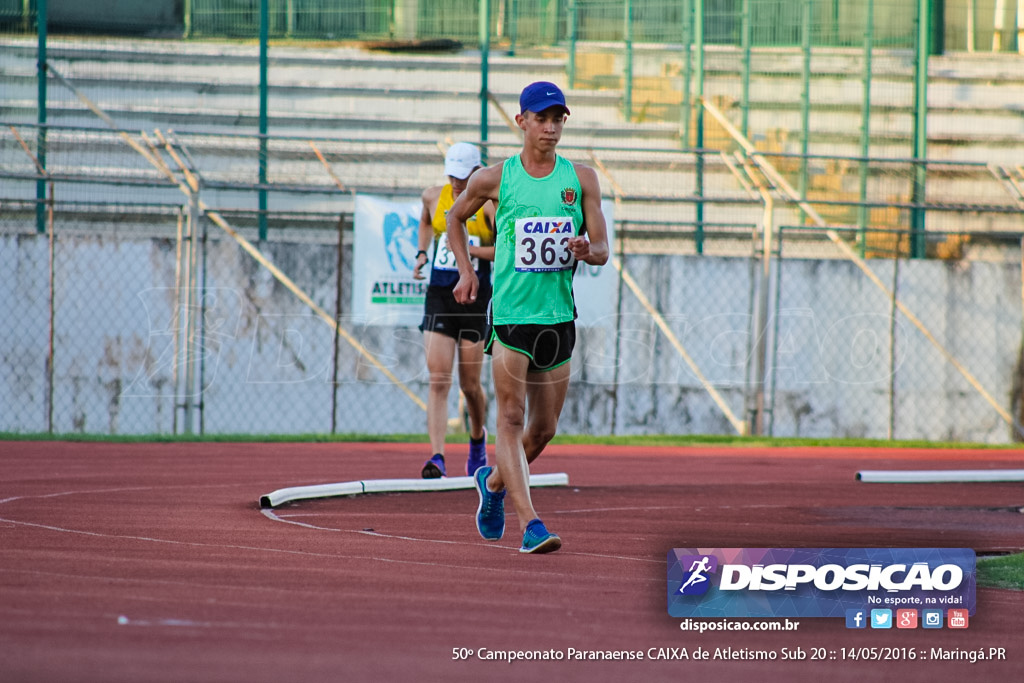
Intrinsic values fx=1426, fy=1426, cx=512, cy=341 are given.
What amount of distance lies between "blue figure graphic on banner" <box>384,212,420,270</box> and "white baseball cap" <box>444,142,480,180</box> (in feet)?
19.5

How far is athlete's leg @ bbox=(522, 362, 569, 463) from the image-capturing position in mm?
6680

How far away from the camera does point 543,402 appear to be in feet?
22.2

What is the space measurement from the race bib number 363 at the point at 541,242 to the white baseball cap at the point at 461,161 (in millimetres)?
3337

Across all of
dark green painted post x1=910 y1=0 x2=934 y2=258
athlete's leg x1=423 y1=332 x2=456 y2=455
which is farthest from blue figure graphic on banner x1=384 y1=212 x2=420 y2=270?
dark green painted post x1=910 y1=0 x2=934 y2=258

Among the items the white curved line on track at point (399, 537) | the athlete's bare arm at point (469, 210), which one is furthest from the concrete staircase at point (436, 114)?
the athlete's bare arm at point (469, 210)

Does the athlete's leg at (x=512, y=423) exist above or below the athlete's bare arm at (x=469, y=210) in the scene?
below

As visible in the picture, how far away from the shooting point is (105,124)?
20703 mm

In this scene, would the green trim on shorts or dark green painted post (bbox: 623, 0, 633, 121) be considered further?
dark green painted post (bbox: 623, 0, 633, 121)

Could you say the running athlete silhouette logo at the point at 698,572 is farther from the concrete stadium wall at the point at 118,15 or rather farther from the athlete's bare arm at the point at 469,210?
the concrete stadium wall at the point at 118,15

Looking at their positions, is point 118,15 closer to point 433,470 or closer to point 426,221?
point 426,221

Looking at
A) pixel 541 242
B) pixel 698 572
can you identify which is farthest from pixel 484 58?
pixel 698 572

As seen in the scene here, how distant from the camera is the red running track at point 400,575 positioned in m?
4.19

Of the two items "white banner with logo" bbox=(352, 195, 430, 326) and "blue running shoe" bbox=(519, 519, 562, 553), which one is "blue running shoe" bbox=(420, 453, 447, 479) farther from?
"white banner with logo" bbox=(352, 195, 430, 326)

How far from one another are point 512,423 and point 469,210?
3.47 ft
